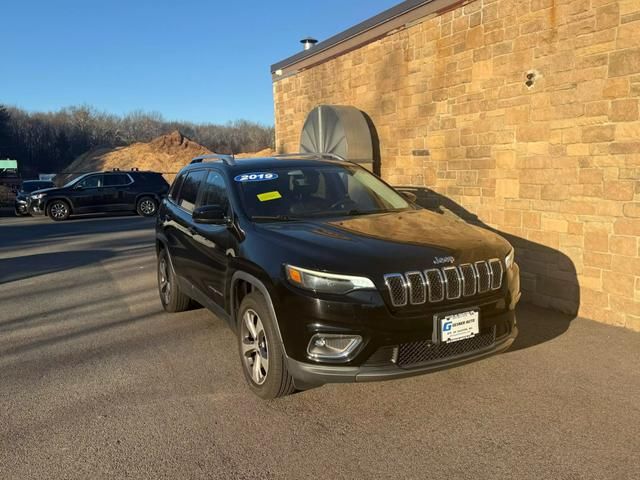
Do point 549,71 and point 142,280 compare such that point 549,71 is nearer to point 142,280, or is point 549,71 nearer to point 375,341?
point 375,341

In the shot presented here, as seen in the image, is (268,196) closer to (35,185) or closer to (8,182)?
(35,185)

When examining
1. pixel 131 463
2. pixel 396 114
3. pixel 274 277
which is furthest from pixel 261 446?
pixel 396 114

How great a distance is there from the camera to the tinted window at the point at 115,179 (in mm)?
21000

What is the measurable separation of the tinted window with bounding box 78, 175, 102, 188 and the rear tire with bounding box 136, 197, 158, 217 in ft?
5.24

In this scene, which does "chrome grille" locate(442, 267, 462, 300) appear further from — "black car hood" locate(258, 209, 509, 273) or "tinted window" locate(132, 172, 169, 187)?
"tinted window" locate(132, 172, 169, 187)

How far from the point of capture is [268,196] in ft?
15.6

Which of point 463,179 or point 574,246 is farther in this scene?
point 463,179

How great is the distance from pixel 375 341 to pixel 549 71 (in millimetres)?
4224

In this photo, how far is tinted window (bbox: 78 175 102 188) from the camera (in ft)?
68.4

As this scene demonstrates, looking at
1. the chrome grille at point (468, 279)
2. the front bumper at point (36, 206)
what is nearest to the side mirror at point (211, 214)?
the chrome grille at point (468, 279)

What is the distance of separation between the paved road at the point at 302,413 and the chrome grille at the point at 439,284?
2.68ft

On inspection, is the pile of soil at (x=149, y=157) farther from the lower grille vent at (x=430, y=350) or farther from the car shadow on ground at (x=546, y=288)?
the lower grille vent at (x=430, y=350)

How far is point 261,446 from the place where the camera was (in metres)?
3.37

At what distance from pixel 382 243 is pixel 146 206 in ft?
62.8
